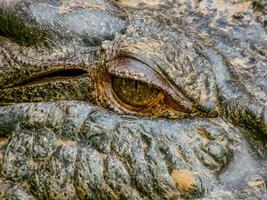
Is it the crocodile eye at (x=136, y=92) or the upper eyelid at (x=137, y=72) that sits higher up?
the upper eyelid at (x=137, y=72)

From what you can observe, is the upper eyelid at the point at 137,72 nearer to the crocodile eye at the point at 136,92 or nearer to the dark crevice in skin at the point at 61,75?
the crocodile eye at the point at 136,92

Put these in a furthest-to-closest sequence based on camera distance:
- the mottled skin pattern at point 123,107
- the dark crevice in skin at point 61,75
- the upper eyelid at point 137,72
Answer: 1. the dark crevice in skin at point 61,75
2. the upper eyelid at point 137,72
3. the mottled skin pattern at point 123,107

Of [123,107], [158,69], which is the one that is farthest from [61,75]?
[158,69]

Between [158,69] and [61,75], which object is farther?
[61,75]

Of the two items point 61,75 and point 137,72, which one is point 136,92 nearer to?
point 137,72

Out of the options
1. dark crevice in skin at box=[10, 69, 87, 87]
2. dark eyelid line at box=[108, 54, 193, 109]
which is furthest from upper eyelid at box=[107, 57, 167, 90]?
dark crevice in skin at box=[10, 69, 87, 87]

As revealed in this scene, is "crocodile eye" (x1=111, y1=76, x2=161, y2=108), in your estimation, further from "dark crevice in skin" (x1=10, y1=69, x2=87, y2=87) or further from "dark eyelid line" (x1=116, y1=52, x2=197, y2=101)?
"dark crevice in skin" (x1=10, y1=69, x2=87, y2=87)

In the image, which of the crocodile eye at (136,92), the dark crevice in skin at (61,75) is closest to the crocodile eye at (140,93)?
the crocodile eye at (136,92)

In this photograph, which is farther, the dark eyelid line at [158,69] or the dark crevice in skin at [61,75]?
the dark crevice in skin at [61,75]
